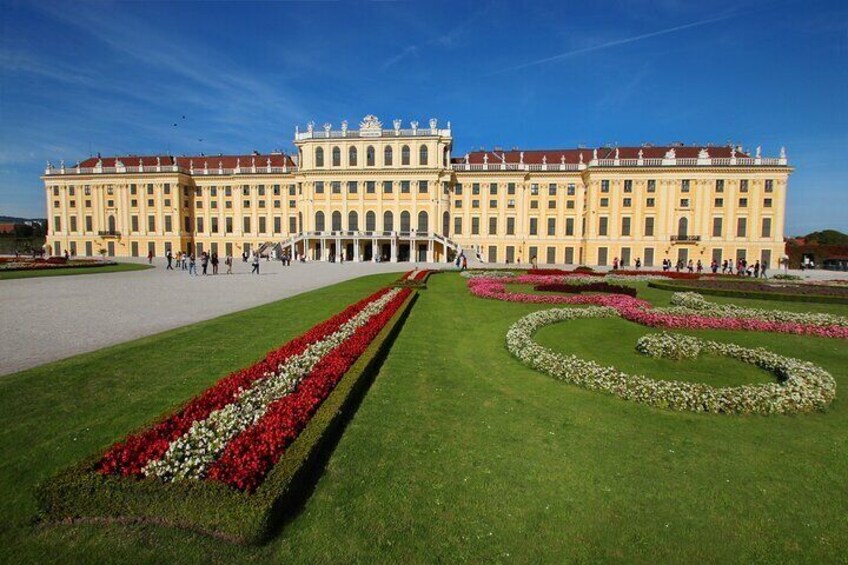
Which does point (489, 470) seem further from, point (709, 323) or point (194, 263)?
point (194, 263)

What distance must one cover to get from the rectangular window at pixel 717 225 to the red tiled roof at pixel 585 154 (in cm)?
802

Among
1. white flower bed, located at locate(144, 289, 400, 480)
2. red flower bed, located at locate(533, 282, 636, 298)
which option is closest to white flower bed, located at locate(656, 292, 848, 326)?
red flower bed, located at locate(533, 282, 636, 298)

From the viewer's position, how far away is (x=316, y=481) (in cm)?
495

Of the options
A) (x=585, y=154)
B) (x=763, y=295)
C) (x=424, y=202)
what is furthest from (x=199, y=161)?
(x=763, y=295)

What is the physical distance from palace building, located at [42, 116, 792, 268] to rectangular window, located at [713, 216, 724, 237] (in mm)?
150

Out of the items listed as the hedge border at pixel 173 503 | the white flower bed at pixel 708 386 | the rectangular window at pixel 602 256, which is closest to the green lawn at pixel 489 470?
the hedge border at pixel 173 503

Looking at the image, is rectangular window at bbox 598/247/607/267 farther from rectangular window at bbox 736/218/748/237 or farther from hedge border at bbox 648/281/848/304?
hedge border at bbox 648/281/848/304

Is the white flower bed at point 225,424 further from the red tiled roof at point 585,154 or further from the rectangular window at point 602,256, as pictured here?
the red tiled roof at point 585,154

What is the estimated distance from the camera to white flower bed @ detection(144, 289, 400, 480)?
4.32 m

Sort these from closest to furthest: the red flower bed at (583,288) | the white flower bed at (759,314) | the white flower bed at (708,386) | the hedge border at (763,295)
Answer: the white flower bed at (708,386) < the white flower bed at (759,314) < the hedge border at (763,295) < the red flower bed at (583,288)

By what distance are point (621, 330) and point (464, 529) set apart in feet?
34.3

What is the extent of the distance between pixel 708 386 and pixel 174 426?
8.44 meters

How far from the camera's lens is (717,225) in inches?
2040

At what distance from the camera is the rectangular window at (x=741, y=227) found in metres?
51.2
